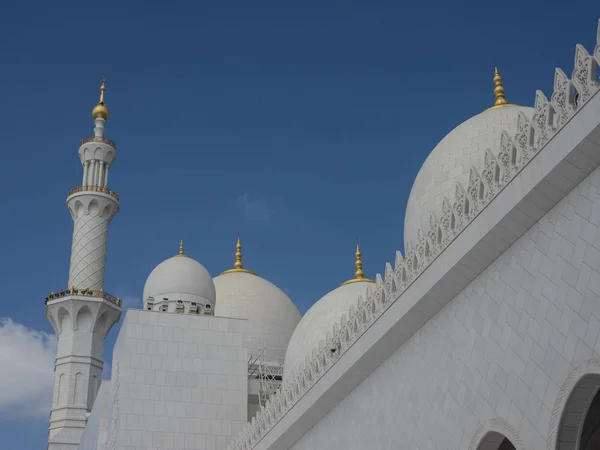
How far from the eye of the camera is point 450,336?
8.23 meters

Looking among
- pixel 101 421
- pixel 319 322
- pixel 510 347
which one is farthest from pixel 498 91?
pixel 101 421

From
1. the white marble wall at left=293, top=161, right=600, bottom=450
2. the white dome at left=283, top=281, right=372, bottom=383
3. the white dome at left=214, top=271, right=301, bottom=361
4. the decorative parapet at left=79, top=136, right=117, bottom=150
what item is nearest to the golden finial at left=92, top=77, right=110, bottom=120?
the decorative parapet at left=79, top=136, right=117, bottom=150

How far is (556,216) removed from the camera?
22.6ft

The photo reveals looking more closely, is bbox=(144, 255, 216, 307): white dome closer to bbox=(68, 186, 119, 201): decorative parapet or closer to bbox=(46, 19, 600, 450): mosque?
bbox=(46, 19, 600, 450): mosque

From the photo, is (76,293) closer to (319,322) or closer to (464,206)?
(319,322)

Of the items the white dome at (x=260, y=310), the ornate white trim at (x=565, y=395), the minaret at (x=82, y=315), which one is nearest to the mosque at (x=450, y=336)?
the ornate white trim at (x=565, y=395)

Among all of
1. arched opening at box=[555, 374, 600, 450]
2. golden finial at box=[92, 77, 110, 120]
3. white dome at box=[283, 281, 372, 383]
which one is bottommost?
arched opening at box=[555, 374, 600, 450]

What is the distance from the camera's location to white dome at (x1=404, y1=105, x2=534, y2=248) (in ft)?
38.1

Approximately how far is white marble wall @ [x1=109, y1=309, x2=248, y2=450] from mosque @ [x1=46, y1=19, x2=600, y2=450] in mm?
25

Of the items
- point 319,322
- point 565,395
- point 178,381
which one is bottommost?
point 565,395

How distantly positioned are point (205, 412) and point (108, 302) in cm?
865

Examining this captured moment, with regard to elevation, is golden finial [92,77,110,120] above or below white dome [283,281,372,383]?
above

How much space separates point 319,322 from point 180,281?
11.8 ft

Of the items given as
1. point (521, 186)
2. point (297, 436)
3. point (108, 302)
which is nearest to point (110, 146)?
point (108, 302)
